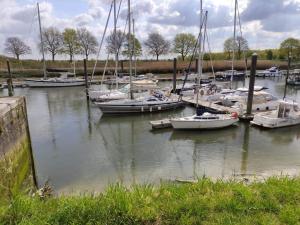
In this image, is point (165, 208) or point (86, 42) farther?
point (86, 42)

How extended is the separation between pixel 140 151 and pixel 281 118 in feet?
36.8

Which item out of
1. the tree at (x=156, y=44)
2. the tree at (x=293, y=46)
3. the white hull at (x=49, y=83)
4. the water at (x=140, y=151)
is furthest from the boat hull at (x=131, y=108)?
the tree at (x=293, y=46)

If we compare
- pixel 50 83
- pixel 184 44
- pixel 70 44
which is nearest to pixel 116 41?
pixel 50 83

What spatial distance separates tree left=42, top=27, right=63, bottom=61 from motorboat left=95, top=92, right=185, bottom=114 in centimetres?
5176

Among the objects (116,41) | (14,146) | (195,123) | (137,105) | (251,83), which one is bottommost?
(195,123)

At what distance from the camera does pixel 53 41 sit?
7244 centimetres

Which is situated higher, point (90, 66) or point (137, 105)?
point (90, 66)

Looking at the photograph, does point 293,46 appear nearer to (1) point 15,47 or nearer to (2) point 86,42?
(2) point 86,42

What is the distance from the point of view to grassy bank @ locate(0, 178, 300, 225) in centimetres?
511

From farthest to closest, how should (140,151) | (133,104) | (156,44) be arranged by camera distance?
1. (156,44)
2. (133,104)
3. (140,151)

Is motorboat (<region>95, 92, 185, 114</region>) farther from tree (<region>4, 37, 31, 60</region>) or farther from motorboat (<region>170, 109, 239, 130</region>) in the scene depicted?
tree (<region>4, 37, 31, 60</region>)

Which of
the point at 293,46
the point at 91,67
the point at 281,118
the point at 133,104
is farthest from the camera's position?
the point at 293,46

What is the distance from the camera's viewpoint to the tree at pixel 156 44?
8012cm

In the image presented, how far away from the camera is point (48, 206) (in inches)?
226
